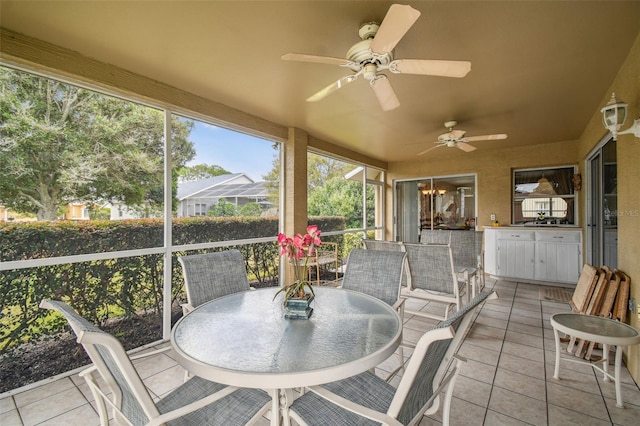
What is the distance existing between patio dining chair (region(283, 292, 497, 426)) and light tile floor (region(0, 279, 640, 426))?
2.48 ft

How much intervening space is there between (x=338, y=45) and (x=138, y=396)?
2.28m

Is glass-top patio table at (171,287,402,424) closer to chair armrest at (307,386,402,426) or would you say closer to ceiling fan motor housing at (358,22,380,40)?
chair armrest at (307,386,402,426)

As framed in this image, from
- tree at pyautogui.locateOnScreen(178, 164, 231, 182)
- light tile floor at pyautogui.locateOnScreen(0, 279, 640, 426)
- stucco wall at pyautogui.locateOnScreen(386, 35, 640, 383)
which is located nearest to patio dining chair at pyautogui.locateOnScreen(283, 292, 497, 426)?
light tile floor at pyautogui.locateOnScreen(0, 279, 640, 426)

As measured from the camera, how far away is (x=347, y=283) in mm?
2338

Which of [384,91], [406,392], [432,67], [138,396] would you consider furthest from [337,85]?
[138,396]

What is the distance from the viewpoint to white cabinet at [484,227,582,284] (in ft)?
15.2

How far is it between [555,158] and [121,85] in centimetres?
652

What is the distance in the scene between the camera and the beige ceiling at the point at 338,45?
1746mm

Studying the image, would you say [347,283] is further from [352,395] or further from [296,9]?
[296,9]

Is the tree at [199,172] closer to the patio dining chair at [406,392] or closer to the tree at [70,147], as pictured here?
the tree at [70,147]

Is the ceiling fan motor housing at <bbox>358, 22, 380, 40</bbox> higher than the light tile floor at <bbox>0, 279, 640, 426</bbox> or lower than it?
higher

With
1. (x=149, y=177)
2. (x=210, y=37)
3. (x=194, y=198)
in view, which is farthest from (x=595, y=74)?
(x=149, y=177)

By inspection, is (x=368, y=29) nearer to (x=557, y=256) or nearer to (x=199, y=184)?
(x=199, y=184)

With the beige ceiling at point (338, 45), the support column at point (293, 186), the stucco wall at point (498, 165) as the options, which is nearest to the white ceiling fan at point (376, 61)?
the beige ceiling at point (338, 45)
